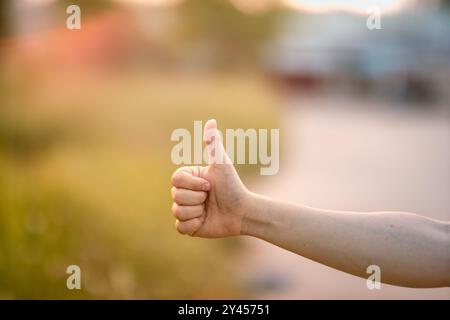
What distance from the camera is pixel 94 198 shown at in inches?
216

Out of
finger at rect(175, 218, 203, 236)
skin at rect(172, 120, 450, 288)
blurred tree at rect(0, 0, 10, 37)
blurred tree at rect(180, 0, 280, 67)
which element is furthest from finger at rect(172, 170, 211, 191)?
blurred tree at rect(180, 0, 280, 67)

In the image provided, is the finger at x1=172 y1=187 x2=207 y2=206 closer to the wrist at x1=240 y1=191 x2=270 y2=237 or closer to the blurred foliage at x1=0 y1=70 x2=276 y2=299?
the wrist at x1=240 y1=191 x2=270 y2=237

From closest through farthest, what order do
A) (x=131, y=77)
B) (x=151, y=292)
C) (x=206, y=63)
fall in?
(x=151, y=292), (x=131, y=77), (x=206, y=63)

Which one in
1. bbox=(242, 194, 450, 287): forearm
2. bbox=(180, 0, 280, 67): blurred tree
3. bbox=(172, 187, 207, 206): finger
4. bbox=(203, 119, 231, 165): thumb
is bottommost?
bbox=(242, 194, 450, 287): forearm

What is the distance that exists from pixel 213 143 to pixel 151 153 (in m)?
6.40

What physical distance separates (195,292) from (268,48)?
2038 centimetres

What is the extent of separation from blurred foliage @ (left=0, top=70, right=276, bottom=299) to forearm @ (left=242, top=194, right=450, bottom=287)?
1.87 m

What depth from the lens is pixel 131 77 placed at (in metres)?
12.3

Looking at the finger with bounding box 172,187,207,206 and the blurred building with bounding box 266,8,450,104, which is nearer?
the finger with bounding box 172,187,207,206

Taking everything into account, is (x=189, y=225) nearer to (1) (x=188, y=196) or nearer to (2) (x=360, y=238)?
(1) (x=188, y=196)

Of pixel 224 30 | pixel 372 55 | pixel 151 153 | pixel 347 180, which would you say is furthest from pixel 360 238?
pixel 372 55

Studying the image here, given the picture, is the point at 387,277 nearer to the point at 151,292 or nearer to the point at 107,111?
the point at 151,292

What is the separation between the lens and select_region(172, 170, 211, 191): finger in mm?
2189
